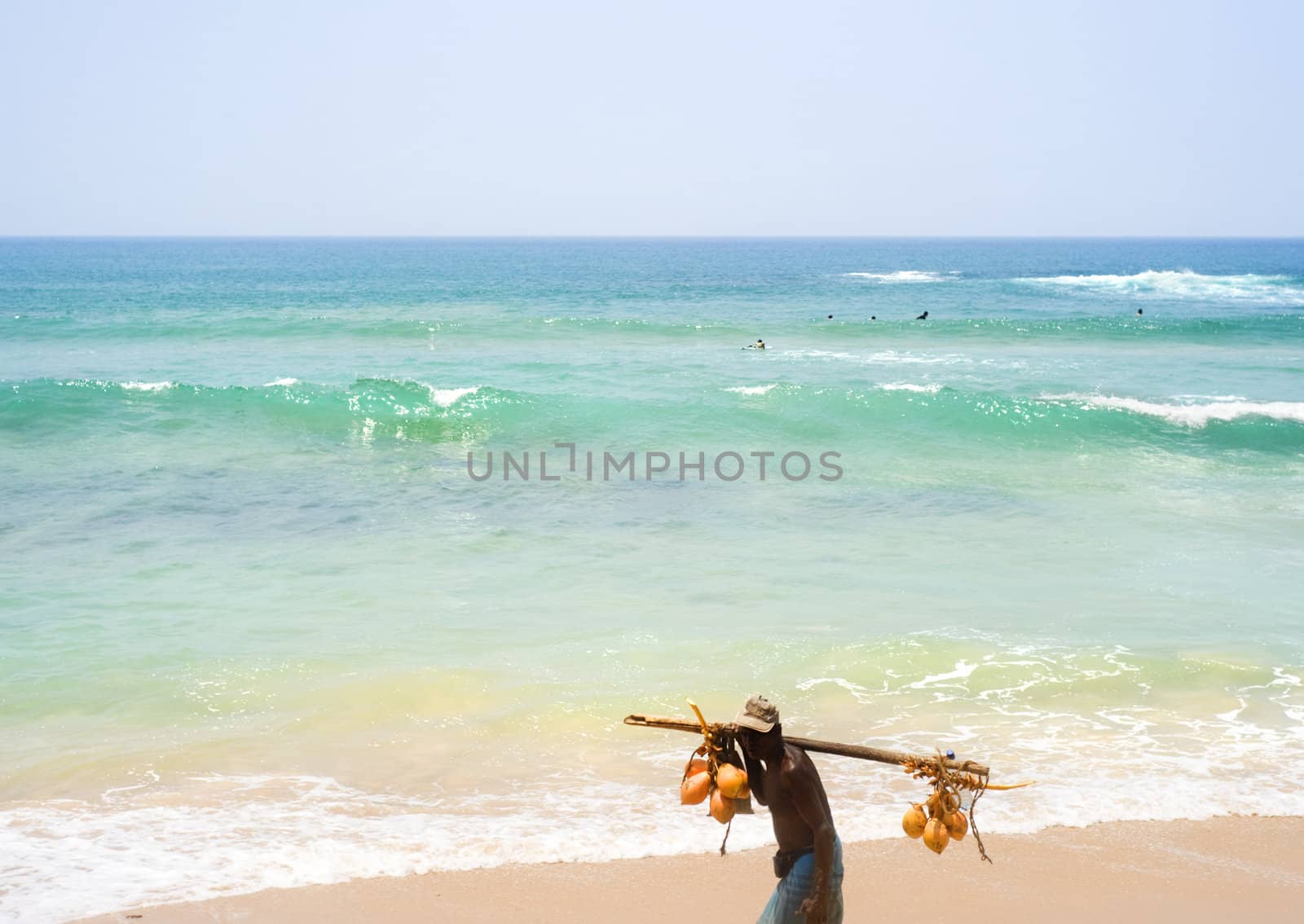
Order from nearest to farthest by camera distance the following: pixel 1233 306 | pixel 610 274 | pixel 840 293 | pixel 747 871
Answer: pixel 747 871 → pixel 1233 306 → pixel 840 293 → pixel 610 274

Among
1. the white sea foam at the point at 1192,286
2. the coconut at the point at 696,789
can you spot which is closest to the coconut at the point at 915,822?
the coconut at the point at 696,789

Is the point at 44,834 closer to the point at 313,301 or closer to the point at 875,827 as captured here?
the point at 875,827

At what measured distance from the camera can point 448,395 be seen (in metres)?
21.4

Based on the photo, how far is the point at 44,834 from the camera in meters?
6.16

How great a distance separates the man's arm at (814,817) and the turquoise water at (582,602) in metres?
2.20

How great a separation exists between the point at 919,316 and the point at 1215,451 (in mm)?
18709

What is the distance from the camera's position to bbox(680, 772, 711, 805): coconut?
12.7 feet

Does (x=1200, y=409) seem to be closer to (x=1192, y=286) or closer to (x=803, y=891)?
(x=803, y=891)

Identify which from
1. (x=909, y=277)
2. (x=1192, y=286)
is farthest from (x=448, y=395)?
(x=909, y=277)

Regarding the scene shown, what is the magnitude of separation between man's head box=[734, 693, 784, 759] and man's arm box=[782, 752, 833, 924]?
0.32 ft

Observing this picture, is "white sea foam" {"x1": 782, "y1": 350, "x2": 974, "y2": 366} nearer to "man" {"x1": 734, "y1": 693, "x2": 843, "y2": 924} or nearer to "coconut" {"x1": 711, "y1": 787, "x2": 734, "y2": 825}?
"man" {"x1": 734, "y1": 693, "x2": 843, "y2": 924}

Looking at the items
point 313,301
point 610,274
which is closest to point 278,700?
point 313,301

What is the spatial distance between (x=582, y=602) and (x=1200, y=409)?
14.6 metres

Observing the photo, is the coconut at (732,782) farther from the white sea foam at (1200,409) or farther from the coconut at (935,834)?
the white sea foam at (1200,409)
